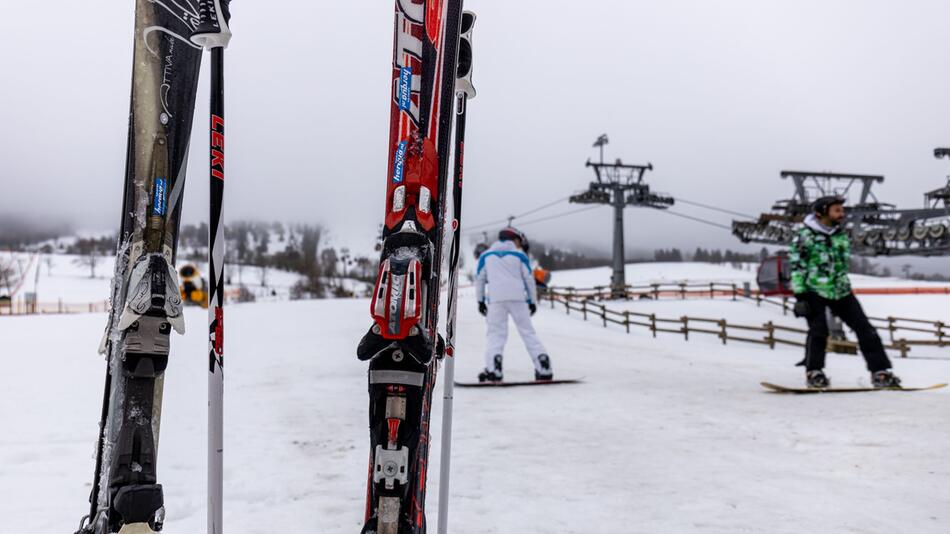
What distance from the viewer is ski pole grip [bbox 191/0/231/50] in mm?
1979

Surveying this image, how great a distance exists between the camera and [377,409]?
1796mm

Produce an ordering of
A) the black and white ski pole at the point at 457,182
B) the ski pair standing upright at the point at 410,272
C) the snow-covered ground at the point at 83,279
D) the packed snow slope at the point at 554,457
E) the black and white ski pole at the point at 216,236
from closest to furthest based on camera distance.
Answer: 1. the ski pair standing upright at the point at 410,272
2. the black and white ski pole at the point at 216,236
3. the packed snow slope at the point at 554,457
4. the black and white ski pole at the point at 457,182
5. the snow-covered ground at the point at 83,279

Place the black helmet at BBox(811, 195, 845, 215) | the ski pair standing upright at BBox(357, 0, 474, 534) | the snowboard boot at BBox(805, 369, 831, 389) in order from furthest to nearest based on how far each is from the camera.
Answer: the black helmet at BBox(811, 195, 845, 215), the snowboard boot at BBox(805, 369, 831, 389), the ski pair standing upright at BBox(357, 0, 474, 534)

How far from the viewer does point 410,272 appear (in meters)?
1.80

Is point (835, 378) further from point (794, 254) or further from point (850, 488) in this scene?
point (850, 488)

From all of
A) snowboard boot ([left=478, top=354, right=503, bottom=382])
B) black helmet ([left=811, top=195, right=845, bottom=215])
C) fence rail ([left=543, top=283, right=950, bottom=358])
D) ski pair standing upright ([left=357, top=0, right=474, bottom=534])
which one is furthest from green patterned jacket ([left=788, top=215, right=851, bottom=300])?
fence rail ([left=543, top=283, right=950, bottom=358])

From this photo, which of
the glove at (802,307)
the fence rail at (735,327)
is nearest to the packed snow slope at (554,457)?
the glove at (802,307)

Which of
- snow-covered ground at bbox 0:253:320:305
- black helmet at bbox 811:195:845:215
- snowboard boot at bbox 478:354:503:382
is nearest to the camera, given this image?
black helmet at bbox 811:195:845:215

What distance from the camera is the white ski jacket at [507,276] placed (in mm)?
6832

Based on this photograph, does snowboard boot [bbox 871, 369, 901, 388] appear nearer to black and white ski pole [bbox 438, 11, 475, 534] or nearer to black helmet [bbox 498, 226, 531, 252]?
black helmet [bbox 498, 226, 531, 252]

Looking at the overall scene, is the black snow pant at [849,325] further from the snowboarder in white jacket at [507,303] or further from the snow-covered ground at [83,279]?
the snow-covered ground at [83,279]

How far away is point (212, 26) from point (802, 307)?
18.6 ft

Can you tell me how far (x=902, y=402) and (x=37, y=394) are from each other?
25.0ft

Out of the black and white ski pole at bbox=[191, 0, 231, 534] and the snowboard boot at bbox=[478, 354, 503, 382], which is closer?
the black and white ski pole at bbox=[191, 0, 231, 534]
